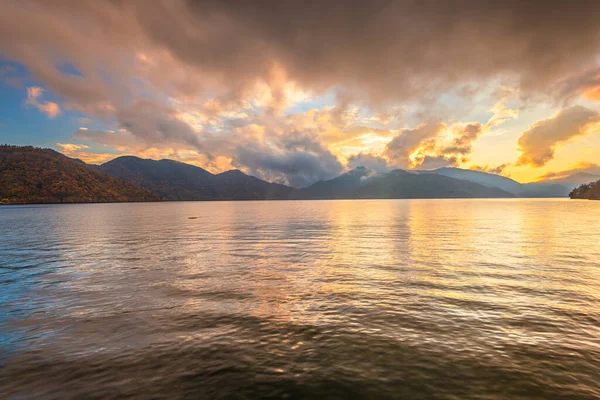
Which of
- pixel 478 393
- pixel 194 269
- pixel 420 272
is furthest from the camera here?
pixel 194 269

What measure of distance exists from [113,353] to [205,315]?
594cm

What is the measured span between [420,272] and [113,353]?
28.1m

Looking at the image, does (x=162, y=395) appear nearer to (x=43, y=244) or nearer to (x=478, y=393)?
(x=478, y=393)

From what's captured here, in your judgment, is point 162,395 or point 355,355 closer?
point 162,395

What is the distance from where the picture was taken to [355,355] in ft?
46.8

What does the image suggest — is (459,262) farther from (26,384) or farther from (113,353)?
(26,384)

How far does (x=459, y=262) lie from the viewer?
3653 centimetres

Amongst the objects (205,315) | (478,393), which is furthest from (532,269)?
(205,315)

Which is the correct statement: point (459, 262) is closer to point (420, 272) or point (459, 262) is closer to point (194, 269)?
point (420, 272)

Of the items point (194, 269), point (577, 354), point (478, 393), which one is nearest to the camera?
point (478, 393)

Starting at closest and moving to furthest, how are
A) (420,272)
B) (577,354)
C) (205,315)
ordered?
(577,354)
(205,315)
(420,272)

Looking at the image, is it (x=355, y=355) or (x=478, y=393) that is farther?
(x=355, y=355)

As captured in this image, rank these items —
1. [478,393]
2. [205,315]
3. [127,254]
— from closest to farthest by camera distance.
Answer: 1. [478,393]
2. [205,315]
3. [127,254]

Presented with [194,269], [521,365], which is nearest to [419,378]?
[521,365]
